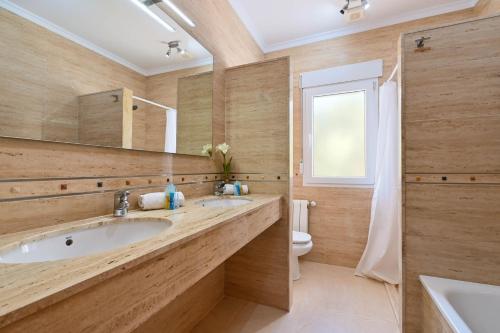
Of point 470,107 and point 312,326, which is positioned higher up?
point 470,107

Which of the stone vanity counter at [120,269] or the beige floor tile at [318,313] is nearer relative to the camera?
the stone vanity counter at [120,269]

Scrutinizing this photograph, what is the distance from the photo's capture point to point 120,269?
0.50 m

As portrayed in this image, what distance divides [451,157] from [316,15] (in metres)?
1.83

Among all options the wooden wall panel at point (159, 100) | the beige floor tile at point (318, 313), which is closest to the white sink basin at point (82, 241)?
the wooden wall panel at point (159, 100)

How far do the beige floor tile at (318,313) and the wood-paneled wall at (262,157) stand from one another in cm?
12

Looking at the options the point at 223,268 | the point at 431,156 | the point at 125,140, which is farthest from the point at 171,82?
the point at 431,156

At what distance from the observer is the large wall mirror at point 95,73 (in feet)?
2.62

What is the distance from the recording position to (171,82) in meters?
1.45

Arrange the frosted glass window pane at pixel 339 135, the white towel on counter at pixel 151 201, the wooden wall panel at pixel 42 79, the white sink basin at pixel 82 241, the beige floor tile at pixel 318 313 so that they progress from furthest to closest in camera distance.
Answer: the frosted glass window pane at pixel 339 135, the beige floor tile at pixel 318 313, the white towel on counter at pixel 151 201, the wooden wall panel at pixel 42 79, the white sink basin at pixel 82 241

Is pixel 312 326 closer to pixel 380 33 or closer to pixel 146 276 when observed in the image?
pixel 146 276

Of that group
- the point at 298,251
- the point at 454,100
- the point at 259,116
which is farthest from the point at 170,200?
the point at 454,100

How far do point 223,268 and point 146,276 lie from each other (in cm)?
153

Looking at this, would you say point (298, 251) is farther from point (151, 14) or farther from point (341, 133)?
point (151, 14)

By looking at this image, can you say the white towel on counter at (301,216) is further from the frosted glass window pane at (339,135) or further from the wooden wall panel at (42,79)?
the wooden wall panel at (42,79)
